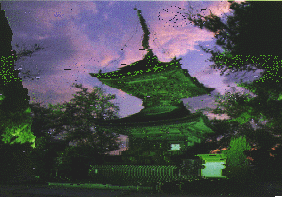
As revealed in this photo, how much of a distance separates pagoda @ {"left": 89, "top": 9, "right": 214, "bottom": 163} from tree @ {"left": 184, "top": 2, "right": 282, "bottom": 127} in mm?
2759

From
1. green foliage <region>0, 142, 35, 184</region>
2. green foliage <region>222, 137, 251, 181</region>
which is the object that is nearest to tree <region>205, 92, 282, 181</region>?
green foliage <region>222, 137, 251, 181</region>

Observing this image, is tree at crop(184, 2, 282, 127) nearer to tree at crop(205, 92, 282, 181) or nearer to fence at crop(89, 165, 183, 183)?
→ tree at crop(205, 92, 282, 181)

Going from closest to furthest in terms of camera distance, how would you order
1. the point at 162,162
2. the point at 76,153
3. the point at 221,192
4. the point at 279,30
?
the point at 221,192 < the point at 279,30 < the point at 162,162 < the point at 76,153

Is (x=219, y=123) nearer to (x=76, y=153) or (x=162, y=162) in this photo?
(x=162, y=162)

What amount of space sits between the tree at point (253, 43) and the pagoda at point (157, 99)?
2759 millimetres

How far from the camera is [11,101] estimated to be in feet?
99.1

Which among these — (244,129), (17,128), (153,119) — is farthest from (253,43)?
(17,128)

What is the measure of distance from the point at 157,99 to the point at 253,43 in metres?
7.01

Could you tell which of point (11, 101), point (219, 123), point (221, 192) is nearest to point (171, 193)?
point (221, 192)

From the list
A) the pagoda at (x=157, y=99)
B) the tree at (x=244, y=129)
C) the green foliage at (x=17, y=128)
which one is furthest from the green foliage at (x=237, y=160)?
the green foliage at (x=17, y=128)

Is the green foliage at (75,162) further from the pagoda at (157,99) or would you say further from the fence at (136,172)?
the pagoda at (157,99)

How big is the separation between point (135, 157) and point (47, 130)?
21289mm

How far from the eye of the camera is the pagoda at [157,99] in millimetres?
14617

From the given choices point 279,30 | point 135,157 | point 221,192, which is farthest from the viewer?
point 135,157
